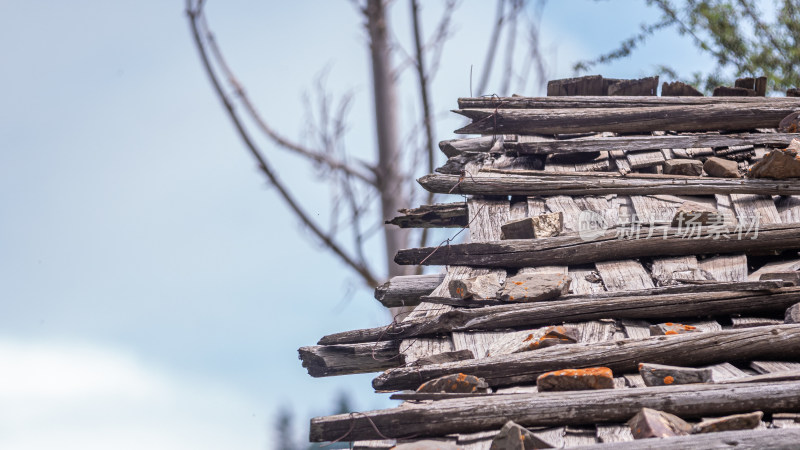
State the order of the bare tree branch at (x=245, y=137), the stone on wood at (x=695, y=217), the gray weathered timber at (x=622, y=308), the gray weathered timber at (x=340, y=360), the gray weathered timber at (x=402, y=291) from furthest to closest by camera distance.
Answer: the bare tree branch at (x=245, y=137) → the gray weathered timber at (x=402, y=291) → the stone on wood at (x=695, y=217) → the gray weathered timber at (x=340, y=360) → the gray weathered timber at (x=622, y=308)

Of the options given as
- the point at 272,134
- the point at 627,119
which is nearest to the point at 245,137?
the point at 272,134

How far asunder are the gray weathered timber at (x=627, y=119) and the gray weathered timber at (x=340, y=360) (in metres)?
2.04

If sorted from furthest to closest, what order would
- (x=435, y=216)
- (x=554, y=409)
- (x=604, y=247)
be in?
(x=435, y=216)
(x=604, y=247)
(x=554, y=409)

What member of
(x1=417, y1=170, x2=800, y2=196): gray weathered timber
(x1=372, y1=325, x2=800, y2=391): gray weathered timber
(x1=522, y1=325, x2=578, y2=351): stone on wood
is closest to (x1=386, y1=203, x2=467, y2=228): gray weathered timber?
(x1=417, y1=170, x2=800, y2=196): gray weathered timber

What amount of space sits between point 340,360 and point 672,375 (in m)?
1.70

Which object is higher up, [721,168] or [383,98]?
[383,98]

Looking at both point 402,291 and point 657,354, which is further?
point 402,291

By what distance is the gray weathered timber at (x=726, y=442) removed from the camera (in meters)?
1.86

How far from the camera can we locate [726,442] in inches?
74.0

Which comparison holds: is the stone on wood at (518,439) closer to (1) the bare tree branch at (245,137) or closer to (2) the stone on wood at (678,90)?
(2) the stone on wood at (678,90)

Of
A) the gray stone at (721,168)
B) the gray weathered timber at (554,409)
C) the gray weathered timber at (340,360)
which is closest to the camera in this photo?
the gray weathered timber at (554,409)

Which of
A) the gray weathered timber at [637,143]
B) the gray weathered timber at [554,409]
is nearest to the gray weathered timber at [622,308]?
the gray weathered timber at [554,409]

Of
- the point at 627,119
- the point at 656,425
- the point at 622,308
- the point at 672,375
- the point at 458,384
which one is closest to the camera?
the point at 656,425

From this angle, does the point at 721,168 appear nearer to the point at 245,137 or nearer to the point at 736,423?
the point at 736,423
